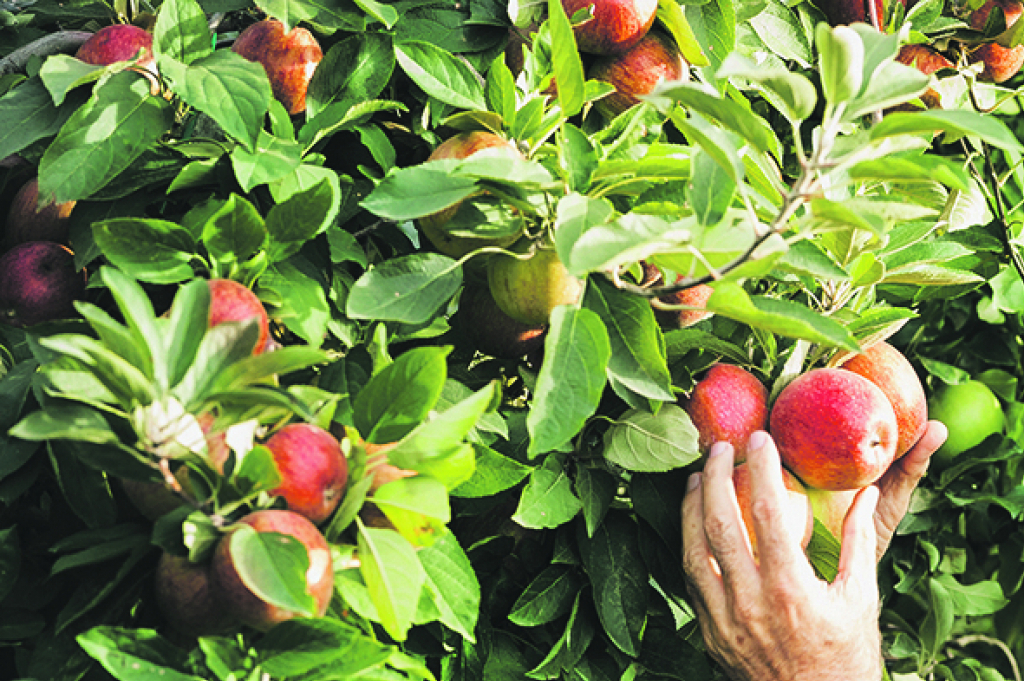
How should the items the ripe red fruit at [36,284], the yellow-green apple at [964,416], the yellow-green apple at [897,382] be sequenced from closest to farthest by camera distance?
the ripe red fruit at [36,284] < the yellow-green apple at [897,382] < the yellow-green apple at [964,416]

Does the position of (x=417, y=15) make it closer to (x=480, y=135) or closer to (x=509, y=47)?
(x=509, y=47)

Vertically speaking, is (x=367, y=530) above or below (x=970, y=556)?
above

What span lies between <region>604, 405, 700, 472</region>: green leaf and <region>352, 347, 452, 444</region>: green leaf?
296 millimetres

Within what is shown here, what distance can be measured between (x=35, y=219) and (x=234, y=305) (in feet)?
1.28

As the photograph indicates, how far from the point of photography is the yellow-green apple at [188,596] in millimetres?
639

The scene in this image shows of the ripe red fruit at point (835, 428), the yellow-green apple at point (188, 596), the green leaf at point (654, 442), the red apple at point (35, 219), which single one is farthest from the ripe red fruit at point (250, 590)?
the ripe red fruit at point (835, 428)

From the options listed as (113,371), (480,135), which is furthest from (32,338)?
(480,135)

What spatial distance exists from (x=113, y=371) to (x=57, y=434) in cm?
6

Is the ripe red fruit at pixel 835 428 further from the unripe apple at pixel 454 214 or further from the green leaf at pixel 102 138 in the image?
the green leaf at pixel 102 138

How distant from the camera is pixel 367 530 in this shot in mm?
684

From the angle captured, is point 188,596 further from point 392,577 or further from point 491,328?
point 491,328

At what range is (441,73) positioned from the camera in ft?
2.96

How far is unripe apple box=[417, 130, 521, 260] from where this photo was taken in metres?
0.87

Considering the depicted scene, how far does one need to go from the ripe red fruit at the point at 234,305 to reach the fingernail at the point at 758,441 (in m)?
0.61
